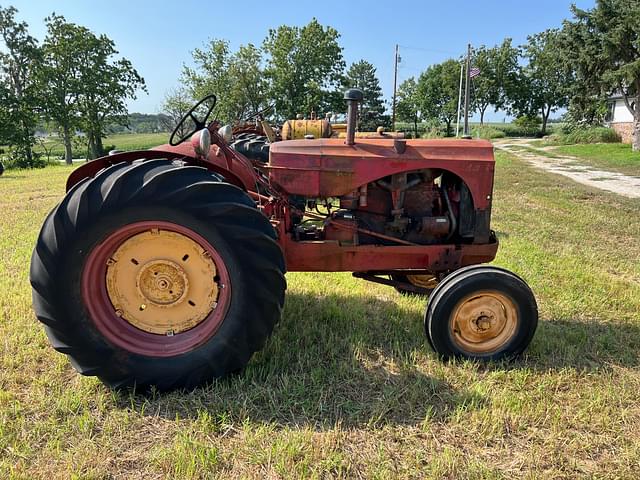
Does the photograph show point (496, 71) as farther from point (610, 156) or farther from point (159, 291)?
point (159, 291)

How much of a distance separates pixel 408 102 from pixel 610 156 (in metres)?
44.3

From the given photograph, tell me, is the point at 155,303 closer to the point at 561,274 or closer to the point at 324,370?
the point at 324,370

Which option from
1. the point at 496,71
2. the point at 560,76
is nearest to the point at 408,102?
the point at 496,71

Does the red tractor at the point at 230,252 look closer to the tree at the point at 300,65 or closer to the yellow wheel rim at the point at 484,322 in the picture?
the yellow wheel rim at the point at 484,322

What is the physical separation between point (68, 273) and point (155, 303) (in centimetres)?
49

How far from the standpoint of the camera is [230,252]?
2490 millimetres

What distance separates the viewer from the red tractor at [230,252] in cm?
241

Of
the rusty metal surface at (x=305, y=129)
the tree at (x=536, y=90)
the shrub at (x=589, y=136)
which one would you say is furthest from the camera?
the tree at (x=536, y=90)

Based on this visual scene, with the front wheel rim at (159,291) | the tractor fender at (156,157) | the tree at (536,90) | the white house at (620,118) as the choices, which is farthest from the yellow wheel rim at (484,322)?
the tree at (536,90)

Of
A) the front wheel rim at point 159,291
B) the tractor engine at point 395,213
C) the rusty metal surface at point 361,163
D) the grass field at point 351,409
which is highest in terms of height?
the rusty metal surface at point 361,163

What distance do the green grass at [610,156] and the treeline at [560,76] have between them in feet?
4.77

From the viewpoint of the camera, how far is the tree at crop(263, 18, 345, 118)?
3872 centimetres

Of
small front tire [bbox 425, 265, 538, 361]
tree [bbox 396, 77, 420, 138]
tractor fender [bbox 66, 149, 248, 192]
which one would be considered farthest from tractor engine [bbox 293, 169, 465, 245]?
tree [bbox 396, 77, 420, 138]

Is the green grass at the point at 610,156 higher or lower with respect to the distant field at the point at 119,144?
lower
